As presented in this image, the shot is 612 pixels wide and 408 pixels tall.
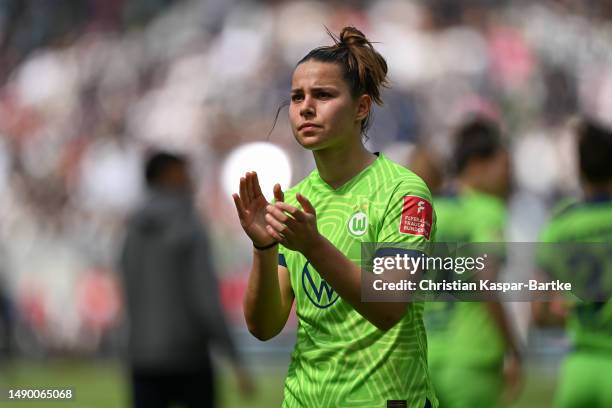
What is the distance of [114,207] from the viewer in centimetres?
2228

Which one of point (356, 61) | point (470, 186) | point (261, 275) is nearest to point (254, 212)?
point (261, 275)

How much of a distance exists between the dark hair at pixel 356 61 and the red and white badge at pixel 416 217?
1.37 feet

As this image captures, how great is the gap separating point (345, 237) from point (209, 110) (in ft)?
65.0

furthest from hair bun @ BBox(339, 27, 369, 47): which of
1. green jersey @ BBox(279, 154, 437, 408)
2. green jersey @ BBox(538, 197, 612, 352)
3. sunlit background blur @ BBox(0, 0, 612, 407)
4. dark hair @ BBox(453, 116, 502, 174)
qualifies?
sunlit background blur @ BBox(0, 0, 612, 407)

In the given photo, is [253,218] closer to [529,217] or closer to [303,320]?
[303,320]

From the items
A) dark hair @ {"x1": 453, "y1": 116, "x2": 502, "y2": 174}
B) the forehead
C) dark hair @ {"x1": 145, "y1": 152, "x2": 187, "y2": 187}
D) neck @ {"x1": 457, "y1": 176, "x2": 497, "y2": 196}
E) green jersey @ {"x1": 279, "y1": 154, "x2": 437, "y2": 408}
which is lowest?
green jersey @ {"x1": 279, "y1": 154, "x2": 437, "y2": 408}

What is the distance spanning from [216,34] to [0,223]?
6135 millimetres

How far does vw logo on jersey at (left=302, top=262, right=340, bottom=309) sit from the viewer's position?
4254mm

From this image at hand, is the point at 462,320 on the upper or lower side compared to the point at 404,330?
upper

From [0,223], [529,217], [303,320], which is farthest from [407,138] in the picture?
[303,320]

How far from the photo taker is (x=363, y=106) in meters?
4.39

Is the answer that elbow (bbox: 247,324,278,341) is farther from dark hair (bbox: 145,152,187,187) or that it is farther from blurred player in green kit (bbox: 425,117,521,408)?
dark hair (bbox: 145,152,187,187)

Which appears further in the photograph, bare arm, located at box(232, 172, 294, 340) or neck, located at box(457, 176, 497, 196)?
neck, located at box(457, 176, 497, 196)

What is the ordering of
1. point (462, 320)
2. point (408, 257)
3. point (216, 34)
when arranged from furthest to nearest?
point (216, 34)
point (462, 320)
point (408, 257)
